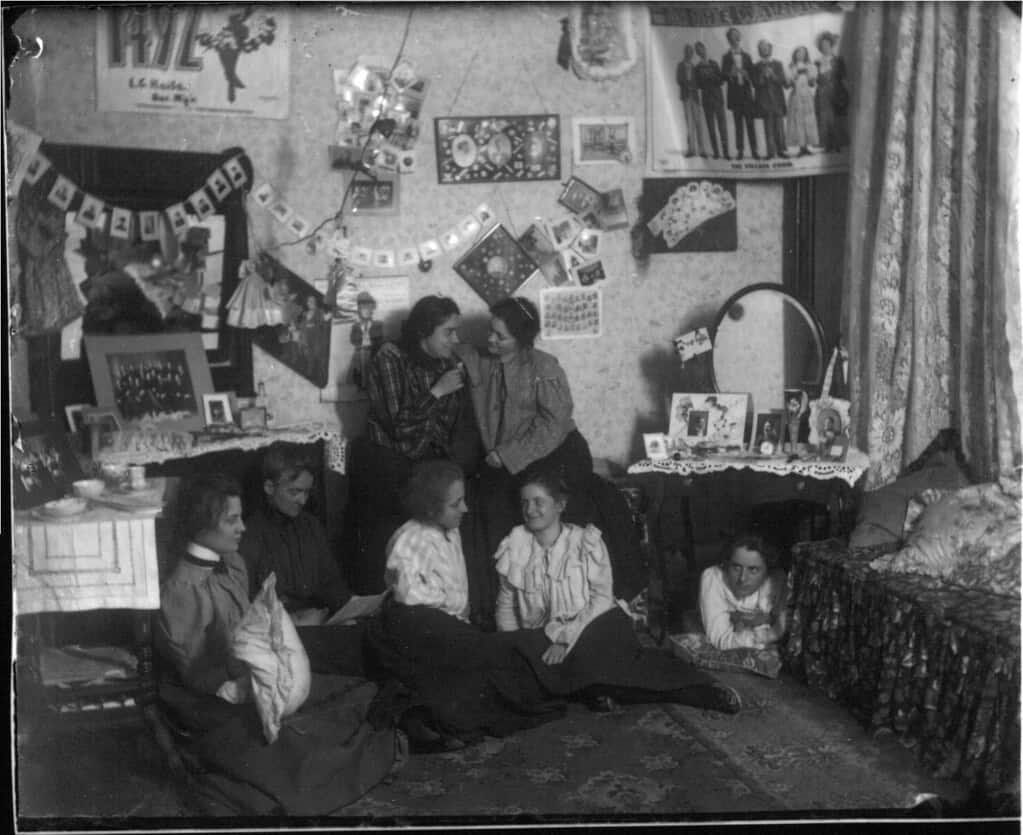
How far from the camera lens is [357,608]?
4078 mm

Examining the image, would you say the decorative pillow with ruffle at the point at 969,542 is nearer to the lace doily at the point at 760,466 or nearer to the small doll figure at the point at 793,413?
the lace doily at the point at 760,466

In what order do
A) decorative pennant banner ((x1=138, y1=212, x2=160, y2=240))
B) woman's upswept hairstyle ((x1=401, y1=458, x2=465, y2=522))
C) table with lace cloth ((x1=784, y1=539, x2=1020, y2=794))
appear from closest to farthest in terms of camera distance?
table with lace cloth ((x1=784, y1=539, x2=1020, y2=794)) < decorative pennant banner ((x1=138, y1=212, x2=160, y2=240)) < woman's upswept hairstyle ((x1=401, y1=458, x2=465, y2=522))

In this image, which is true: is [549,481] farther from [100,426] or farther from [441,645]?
[100,426]

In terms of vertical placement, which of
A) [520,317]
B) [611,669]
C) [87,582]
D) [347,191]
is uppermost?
[347,191]

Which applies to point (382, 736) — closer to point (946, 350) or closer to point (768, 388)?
point (768, 388)

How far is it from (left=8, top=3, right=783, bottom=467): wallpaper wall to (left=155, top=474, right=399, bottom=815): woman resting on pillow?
52 cm

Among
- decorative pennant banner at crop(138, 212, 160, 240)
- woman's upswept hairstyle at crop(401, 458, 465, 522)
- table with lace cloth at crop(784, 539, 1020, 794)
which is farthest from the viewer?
woman's upswept hairstyle at crop(401, 458, 465, 522)

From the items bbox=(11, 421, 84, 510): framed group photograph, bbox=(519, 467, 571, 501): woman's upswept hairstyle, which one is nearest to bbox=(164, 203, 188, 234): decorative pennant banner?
bbox=(11, 421, 84, 510): framed group photograph

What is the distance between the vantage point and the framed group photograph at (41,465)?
3.97m

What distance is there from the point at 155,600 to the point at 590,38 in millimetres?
2379

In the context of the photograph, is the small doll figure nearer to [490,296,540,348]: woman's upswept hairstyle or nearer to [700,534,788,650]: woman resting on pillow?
[700,534,788,650]: woman resting on pillow

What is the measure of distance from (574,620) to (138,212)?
2.04 m

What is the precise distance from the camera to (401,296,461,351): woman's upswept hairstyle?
412 centimetres

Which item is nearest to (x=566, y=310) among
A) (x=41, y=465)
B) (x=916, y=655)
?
(x=916, y=655)
